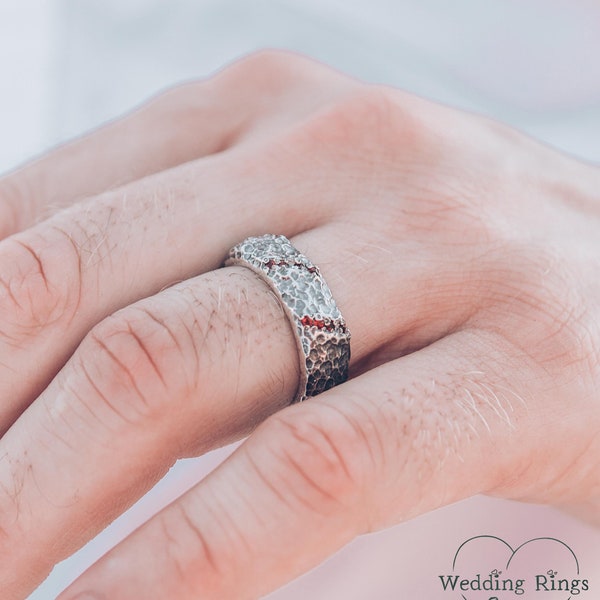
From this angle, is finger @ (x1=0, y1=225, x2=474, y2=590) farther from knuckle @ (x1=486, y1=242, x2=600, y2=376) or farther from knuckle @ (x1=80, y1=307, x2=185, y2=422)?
knuckle @ (x1=486, y1=242, x2=600, y2=376)

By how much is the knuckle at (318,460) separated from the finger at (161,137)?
444 mm

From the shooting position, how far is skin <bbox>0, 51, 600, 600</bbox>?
2.05 feet

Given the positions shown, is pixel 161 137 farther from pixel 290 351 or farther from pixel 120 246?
pixel 290 351

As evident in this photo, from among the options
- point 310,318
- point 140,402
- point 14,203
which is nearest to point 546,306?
point 310,318

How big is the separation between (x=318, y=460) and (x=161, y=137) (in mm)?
543

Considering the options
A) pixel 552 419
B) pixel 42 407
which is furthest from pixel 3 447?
pixel 552 419

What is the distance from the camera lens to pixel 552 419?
70 cm

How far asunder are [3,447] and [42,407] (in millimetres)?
48

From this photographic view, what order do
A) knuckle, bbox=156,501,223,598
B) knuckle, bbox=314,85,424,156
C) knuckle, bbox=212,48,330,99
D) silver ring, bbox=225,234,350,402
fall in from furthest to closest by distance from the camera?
1. knuckle, bbox=212,48,330,99
2. knuckle, bbox=314,85,424,156
3. silver ring, bbox=225,234,350,402
4. knuckle, bbox=156,501,223,598

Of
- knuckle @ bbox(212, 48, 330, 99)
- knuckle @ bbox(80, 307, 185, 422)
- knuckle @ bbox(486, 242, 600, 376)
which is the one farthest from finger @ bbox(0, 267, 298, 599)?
knuckle @ bbox(212, 48, 330, 99)

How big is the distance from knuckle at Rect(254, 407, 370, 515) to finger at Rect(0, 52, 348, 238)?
17.5 inches

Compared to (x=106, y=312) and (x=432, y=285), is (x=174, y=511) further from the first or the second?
(x=432, y=285)

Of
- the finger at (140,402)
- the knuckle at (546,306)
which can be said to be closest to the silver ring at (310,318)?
the finger at (140,402)

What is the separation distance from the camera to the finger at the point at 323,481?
59cm
